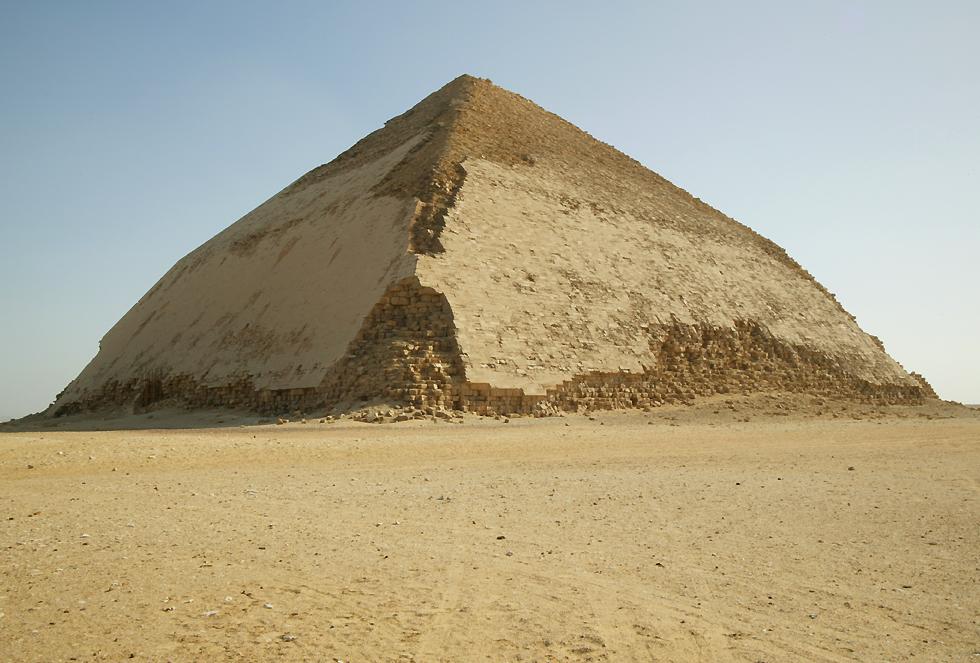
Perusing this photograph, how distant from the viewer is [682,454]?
424 inches

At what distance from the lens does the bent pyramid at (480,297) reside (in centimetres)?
1609

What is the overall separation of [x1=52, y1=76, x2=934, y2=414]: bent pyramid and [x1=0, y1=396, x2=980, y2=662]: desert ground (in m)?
6.56

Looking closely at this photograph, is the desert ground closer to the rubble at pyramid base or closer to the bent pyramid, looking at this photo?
the rubble at pyramid base

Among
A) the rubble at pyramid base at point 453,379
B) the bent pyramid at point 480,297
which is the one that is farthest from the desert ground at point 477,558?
the bent pyramid at point 480,297

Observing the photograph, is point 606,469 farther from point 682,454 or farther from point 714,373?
point 714,373

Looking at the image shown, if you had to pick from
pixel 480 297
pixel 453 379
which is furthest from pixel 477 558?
pixel 480 297

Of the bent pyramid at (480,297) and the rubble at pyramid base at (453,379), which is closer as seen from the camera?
the rubble at pyramid base at (453,379)

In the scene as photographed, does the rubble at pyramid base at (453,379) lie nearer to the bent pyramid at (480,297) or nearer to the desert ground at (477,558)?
the bent pyramid at (480,297)

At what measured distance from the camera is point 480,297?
55.4 feet

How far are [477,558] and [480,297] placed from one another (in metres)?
12.4

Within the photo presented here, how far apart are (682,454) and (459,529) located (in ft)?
20.0

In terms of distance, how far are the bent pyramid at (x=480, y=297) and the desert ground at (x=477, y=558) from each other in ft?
21.5

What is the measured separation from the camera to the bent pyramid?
52.8 ft

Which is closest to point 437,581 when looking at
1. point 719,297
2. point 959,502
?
point 959,502
